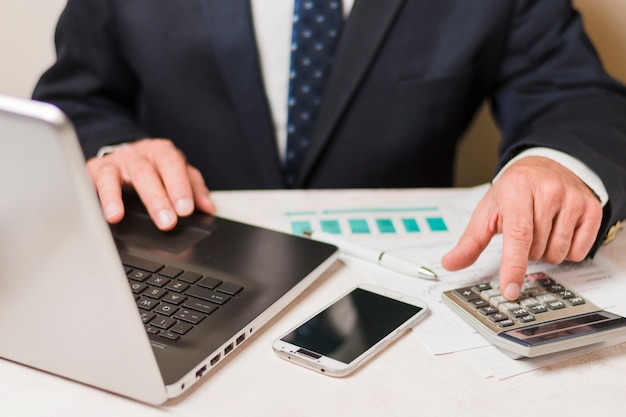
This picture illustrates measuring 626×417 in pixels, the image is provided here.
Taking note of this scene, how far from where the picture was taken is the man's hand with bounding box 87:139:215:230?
92 centimetres

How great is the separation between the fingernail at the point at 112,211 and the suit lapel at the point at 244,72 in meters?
0.39

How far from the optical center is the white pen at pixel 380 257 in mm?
815

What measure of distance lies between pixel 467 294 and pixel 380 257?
13cm

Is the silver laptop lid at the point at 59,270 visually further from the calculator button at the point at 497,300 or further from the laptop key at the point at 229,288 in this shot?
the calculator button at the point at 497,300

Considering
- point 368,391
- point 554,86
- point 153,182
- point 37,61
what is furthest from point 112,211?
point 37,61

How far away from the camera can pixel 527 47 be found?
1.23 metres

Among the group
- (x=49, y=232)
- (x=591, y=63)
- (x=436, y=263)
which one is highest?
(x=49, y=232)

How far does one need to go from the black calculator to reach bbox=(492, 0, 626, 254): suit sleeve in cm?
26

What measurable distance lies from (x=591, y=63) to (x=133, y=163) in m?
0.72

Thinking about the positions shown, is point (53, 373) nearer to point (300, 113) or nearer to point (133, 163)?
point (133, 163)

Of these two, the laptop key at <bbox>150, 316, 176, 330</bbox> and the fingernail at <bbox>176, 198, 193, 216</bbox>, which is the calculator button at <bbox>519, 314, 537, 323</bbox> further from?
the fingernail at <bbox>176, 198, 193, 216</bbox>

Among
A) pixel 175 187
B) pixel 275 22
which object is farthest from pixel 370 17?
pixel 175 187

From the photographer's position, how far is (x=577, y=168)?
0.88 metres

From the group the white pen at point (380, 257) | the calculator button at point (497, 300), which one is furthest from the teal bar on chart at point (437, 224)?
the calculator button at point (497, 300)
